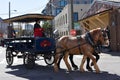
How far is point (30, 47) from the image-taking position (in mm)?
17422

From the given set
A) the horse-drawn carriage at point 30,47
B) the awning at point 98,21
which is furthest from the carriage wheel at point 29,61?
the awning at point 98,21

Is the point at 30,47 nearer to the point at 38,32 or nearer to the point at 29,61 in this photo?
the point at 38,32

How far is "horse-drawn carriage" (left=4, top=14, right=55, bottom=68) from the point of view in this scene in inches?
640

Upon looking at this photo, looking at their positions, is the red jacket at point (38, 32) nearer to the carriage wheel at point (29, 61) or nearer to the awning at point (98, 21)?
the carriage wheel at point (29, 61)

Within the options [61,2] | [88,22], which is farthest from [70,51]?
[61,2]

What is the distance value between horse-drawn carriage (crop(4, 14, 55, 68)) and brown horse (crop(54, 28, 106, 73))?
128 centimetres

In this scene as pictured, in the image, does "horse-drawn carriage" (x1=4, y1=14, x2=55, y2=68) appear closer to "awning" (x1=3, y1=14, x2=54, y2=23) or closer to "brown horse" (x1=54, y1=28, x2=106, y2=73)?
"awning" (x1=3, y1=14, x2=54, y2=23)

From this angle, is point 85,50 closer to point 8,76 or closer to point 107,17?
point 8,76

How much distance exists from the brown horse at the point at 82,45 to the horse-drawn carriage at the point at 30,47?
4.19 feet

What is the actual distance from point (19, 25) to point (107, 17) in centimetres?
1263

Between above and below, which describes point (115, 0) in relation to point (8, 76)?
above

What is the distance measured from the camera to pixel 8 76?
14.3m

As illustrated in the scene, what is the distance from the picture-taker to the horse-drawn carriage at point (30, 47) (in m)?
16.3

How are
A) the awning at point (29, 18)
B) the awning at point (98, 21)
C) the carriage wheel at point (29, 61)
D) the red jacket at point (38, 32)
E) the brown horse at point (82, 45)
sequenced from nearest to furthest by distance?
the brown horse at point (82, 45) → the carriage wheel at point (29, 61) → the red jacket at point (38, 32) → the awning at point (29, 18) → the awning at point (98, 21)
